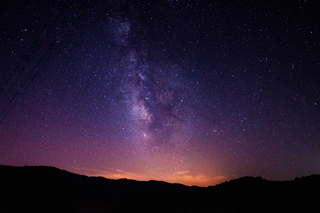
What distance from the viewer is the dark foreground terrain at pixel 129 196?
538 inches

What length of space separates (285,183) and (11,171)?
2792 centimetres

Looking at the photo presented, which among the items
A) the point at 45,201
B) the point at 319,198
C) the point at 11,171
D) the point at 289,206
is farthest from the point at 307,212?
the point at 11,171

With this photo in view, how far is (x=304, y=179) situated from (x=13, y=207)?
24.8 metres

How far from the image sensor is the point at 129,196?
23.6 m

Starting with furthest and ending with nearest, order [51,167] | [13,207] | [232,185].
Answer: [51,167] → [232,185] → [13,207]

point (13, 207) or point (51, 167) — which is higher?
point (51, 167)

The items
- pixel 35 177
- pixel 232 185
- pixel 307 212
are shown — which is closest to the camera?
pixel 307 212

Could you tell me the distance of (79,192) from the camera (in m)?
20.5

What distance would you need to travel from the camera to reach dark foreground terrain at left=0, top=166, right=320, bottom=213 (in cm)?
→ 1366

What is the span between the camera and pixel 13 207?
14016 mm

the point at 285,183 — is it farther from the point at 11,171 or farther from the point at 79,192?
the point at 11,171

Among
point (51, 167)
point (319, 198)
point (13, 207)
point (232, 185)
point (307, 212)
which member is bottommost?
point (13, 207)

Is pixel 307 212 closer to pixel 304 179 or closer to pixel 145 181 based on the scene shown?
pixel 304 179

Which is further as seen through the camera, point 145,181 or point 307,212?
point 145,181
